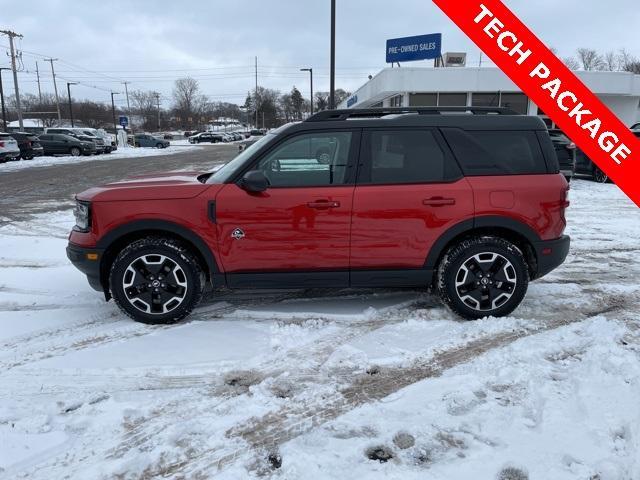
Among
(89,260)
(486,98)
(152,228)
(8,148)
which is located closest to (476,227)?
(152,228)

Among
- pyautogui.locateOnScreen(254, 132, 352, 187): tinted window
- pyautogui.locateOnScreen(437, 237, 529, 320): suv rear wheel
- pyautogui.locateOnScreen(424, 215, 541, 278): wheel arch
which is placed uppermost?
pyautogui.locateOnScreen(254, 132, 352, 187): tinted window

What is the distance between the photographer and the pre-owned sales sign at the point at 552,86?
126 inches

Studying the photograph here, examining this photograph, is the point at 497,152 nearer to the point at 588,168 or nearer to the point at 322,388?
the point at 322,388

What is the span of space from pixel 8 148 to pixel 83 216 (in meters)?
24.1

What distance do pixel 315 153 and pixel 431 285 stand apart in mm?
1648

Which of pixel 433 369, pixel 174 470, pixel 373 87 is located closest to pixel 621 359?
pixel 433 369

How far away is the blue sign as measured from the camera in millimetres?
24916

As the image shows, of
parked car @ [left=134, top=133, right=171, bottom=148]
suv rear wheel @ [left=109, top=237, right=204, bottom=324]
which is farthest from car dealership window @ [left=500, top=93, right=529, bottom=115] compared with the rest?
parked car @ [left=134, top=133, right=171, bottom=148]

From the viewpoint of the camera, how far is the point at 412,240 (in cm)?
434

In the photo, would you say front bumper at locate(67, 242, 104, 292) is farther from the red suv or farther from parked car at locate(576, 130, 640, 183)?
parked car at locate(576, 130, 640, 183)

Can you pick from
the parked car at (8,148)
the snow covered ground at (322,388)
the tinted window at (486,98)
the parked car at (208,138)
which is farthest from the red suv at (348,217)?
the parked car at (208,138)

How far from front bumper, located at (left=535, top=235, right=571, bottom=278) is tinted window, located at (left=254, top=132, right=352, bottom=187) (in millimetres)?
1916

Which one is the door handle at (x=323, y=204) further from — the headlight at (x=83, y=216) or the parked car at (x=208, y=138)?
the parked car at (x=208, y=138)

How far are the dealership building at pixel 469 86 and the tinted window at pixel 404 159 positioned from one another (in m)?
19.0
